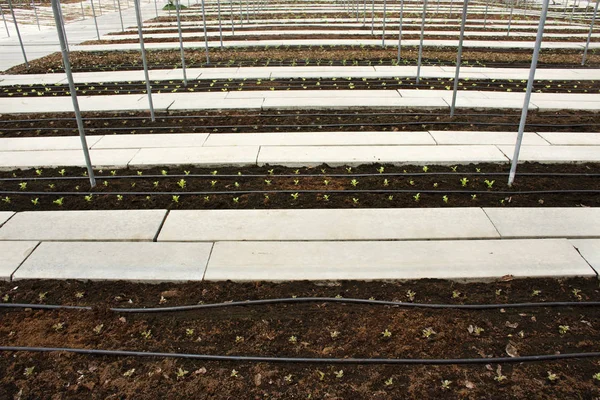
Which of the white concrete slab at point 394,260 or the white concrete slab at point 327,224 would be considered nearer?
the white concrete slab at point 394,260

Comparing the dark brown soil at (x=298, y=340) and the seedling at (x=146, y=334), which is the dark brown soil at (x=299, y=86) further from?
the seedling at (x=146, y=334)

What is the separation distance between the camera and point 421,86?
7805 mm

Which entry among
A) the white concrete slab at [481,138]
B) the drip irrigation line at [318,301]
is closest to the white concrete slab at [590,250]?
the drip irrigation line at [318,301]

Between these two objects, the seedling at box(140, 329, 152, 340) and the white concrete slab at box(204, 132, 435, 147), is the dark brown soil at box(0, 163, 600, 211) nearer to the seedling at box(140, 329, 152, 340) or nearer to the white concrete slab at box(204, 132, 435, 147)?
the white concrete slab at box(204, 132, 435, 147)

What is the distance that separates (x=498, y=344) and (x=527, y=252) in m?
1.05

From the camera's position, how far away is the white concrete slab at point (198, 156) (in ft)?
16.6

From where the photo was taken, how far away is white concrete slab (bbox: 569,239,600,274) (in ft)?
11.0

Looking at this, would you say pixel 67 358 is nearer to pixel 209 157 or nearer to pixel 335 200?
pixel 335 200

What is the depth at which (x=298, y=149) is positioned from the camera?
5.38m

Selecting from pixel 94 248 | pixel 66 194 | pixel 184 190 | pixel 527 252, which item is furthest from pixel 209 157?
pixel 527 252

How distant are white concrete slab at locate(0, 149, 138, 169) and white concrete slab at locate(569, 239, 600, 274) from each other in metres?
4.49

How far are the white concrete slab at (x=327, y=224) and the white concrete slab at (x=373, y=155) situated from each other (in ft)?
3.47

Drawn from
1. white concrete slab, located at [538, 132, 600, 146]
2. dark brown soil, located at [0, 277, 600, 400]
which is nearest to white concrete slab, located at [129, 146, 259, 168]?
dark brown soil, located at [0, 277, 600, 400]

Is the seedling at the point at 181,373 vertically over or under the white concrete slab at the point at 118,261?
under
